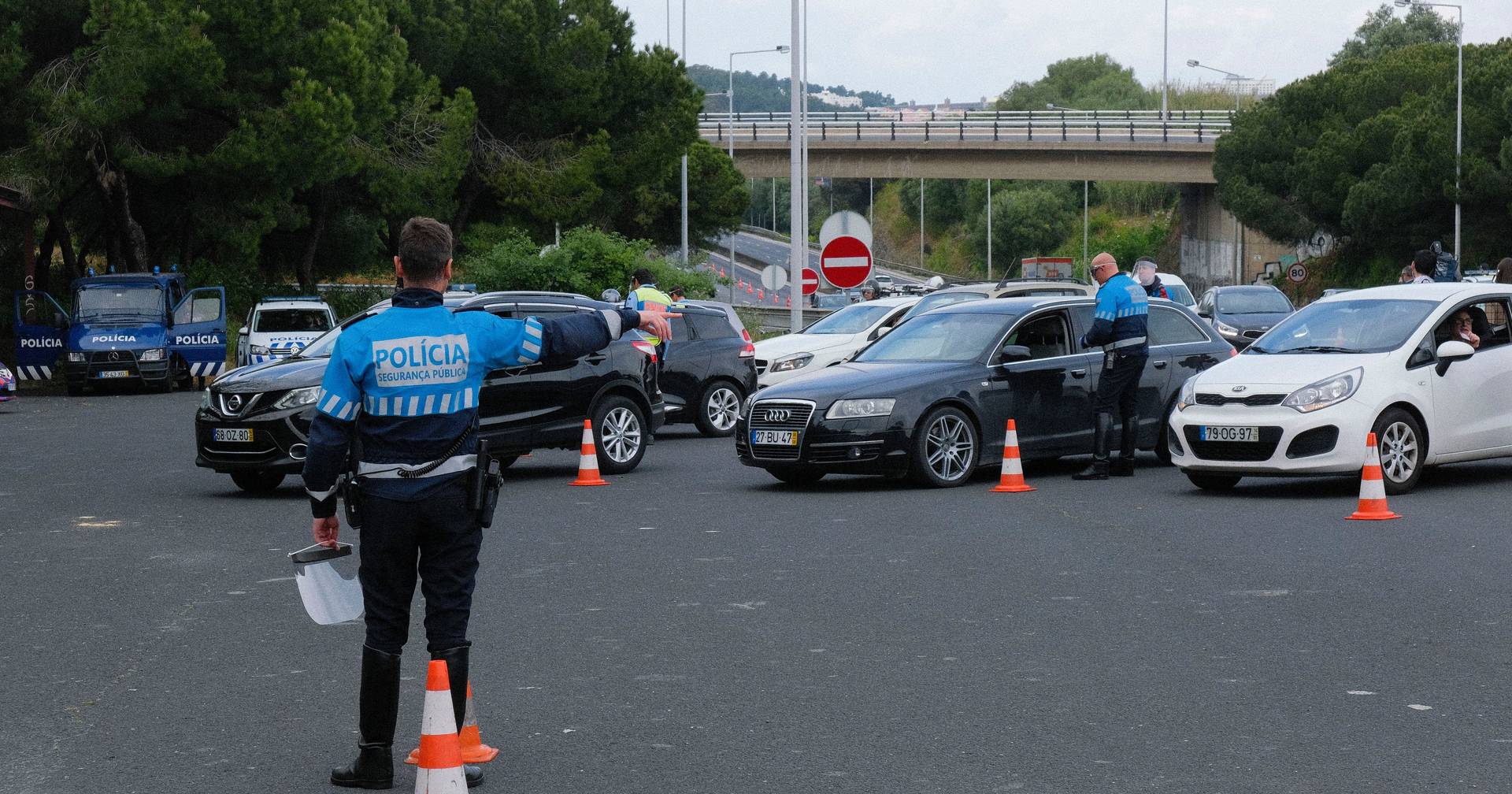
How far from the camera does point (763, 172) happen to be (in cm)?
7506

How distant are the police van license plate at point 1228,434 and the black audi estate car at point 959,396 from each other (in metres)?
1.88

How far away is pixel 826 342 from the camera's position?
23.4 m

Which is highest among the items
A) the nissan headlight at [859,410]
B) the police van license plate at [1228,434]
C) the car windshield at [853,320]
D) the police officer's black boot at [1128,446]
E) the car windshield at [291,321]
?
the car windshield at [291,321]

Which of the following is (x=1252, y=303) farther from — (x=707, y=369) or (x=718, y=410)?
(x=707, y=369)

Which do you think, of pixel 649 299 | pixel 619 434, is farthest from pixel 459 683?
pixel 649 299

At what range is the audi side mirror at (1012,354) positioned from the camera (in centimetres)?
1504

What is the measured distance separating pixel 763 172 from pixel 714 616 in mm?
67122

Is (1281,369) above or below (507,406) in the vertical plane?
above

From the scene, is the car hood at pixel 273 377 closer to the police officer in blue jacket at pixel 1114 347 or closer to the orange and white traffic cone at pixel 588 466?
the orange and white traffic cone at pixel 588 466

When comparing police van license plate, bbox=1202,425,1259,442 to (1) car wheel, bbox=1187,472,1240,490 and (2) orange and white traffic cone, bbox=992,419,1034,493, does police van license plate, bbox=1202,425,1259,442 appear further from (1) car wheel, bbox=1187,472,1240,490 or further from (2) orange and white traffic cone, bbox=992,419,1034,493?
(2) orange and white traffic cone, bbox=992,419,1034,493

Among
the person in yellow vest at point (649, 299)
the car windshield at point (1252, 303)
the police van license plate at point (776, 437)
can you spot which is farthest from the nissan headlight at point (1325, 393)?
the car windshield at point (1252, 303)

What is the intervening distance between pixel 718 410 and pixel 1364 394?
9.57 metres

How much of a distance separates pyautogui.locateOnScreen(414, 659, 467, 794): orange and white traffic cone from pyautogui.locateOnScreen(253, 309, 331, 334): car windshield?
93.9 feet

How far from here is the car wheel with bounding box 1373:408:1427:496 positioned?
13.3m
